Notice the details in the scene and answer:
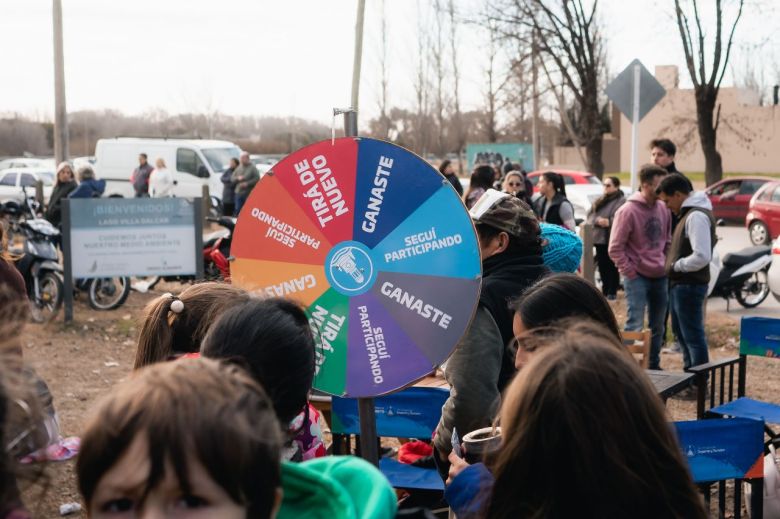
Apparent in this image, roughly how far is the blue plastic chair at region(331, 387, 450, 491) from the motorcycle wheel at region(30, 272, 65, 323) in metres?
7.23

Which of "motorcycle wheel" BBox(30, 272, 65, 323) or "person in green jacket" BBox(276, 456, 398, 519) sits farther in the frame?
"motorcycle wheel" BBox(30, 272, 65, 323)

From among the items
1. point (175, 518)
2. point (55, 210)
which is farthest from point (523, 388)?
point (55, 210)

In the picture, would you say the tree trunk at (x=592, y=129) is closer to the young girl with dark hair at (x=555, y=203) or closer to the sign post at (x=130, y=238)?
the young girl with dark hair at (x=555, y=203)

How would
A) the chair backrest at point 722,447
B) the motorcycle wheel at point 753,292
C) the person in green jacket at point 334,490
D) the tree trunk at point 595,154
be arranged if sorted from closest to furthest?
the person in green jacket at point 334,490 < the chair backrest at point 722,447 < the motorcycle wheel at point 753,292 < the tree trunk at point 595,154

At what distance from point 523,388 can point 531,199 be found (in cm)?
1036

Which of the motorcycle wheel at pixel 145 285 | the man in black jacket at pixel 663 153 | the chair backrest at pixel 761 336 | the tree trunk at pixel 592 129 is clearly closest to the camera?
→ the chair backrest at pixel 761 336

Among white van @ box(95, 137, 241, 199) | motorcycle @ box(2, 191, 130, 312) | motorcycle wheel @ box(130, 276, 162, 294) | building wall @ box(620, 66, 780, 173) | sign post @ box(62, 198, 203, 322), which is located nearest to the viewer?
sign post @ box(62, 198, 203, 322)

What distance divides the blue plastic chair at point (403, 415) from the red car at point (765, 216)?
56.0ft

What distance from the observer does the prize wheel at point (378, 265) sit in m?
2.73

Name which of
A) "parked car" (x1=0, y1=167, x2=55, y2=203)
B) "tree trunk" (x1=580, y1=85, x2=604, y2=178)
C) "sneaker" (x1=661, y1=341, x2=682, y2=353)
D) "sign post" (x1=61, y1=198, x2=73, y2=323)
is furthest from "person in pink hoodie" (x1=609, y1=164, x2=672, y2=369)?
"tree trunk" (x1=580, y1=85, x2=604, y2=178)

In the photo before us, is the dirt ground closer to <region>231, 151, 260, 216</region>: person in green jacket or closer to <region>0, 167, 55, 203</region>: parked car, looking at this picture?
<region>231, 151, 260, 216</region>: person in green jacket

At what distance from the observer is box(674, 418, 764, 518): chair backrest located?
11.8 feet

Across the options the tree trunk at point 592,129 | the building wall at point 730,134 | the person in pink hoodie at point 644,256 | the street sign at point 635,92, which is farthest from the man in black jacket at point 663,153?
the building wall at point 730,134

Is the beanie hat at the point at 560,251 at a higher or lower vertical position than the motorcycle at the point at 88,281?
higher
